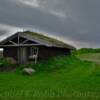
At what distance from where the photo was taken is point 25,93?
1545 cm

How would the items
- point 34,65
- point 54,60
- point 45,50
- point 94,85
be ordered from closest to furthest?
point 94,85 < point 34,65 < point 54,60 < point 45,50

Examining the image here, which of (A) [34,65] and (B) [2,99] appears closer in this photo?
(B) [2,99]

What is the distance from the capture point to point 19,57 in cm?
3459

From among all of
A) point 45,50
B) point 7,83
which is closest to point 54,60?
point 45,50

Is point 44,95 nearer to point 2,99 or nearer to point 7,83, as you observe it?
point 2,99

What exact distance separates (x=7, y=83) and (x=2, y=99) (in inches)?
204

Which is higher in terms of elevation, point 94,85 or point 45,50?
point 45,50

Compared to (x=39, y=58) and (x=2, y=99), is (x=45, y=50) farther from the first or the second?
(x=2, y=99)

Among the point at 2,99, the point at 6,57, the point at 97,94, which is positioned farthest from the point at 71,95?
the point at 6,57

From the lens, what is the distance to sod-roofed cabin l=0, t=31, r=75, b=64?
109ft

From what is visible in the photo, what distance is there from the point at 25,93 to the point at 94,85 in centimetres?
514

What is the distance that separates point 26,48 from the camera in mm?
34500

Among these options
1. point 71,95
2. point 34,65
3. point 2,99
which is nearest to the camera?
point 2,99

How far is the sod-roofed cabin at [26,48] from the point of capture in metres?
33.1
